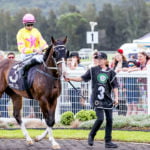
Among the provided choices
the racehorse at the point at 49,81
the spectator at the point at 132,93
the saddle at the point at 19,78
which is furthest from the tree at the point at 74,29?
the racehorse at the point at 49,81

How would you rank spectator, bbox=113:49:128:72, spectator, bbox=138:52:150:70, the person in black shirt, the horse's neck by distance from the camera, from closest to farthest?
the person in black shirt
the horse's neck
spectator, bbox=138:52:150:70
spectator, bbox=113:49:128:72

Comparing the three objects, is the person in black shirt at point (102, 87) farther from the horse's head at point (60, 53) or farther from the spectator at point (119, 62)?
the spectator at point (119, 62)

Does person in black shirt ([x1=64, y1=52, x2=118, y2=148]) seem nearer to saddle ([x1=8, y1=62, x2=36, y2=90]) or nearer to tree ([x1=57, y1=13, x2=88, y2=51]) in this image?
saddle ([x1=8, y1=62, x2=36, y2=90])

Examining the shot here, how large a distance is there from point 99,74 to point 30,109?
489cm

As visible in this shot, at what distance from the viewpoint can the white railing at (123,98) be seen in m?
15.2

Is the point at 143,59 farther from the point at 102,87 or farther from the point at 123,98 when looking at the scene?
the point at 102,87

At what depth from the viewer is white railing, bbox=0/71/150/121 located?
50.0ft

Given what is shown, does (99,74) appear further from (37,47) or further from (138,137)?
Answer: (37,47)

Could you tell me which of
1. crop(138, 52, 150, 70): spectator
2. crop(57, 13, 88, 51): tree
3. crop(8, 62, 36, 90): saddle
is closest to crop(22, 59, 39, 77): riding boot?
crop(8, 62, 36, 90): saddle

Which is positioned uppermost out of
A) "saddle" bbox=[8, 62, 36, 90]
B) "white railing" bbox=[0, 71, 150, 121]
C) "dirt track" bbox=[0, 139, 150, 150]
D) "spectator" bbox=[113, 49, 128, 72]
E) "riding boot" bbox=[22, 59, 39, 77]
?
"spectator" bbox=[113, 49, 128, 72]

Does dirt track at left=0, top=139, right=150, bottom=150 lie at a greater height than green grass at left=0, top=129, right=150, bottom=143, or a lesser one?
lesser

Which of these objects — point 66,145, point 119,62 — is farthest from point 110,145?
point 119,62

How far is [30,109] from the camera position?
1580 cm

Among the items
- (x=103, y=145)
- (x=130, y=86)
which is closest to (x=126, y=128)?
(x=130, y=86)
